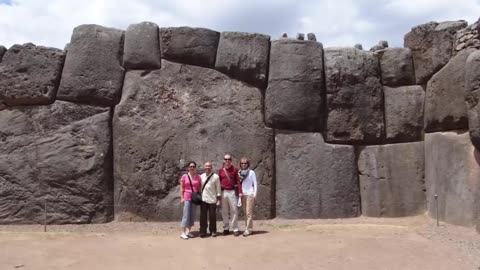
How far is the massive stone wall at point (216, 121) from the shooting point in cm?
973

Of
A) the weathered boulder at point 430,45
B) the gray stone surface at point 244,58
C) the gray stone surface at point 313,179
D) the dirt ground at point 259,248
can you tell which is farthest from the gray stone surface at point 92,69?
the weathered boulder at point 430,45

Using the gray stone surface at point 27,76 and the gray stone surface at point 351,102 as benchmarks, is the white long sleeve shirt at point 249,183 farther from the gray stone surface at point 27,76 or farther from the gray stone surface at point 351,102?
the gray stone surface at point 27,76

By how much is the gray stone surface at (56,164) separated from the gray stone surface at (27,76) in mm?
216

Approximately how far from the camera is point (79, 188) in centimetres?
969

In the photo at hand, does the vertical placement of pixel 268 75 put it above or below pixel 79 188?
above

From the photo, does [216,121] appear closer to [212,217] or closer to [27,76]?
[212,217]

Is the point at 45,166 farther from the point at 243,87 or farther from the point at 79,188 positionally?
the point at 243,87

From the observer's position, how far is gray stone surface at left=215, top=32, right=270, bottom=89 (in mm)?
10195

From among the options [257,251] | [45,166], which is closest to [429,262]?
[257,251]

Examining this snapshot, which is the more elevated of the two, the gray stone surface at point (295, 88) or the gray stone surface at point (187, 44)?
the gray stone surface at point (187, 44)

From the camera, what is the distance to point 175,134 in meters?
9.95

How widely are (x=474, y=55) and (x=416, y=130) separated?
7.92 feet

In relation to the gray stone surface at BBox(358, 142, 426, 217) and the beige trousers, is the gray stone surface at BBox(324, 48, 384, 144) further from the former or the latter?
the beige trousers

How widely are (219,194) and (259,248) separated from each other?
1429mm
